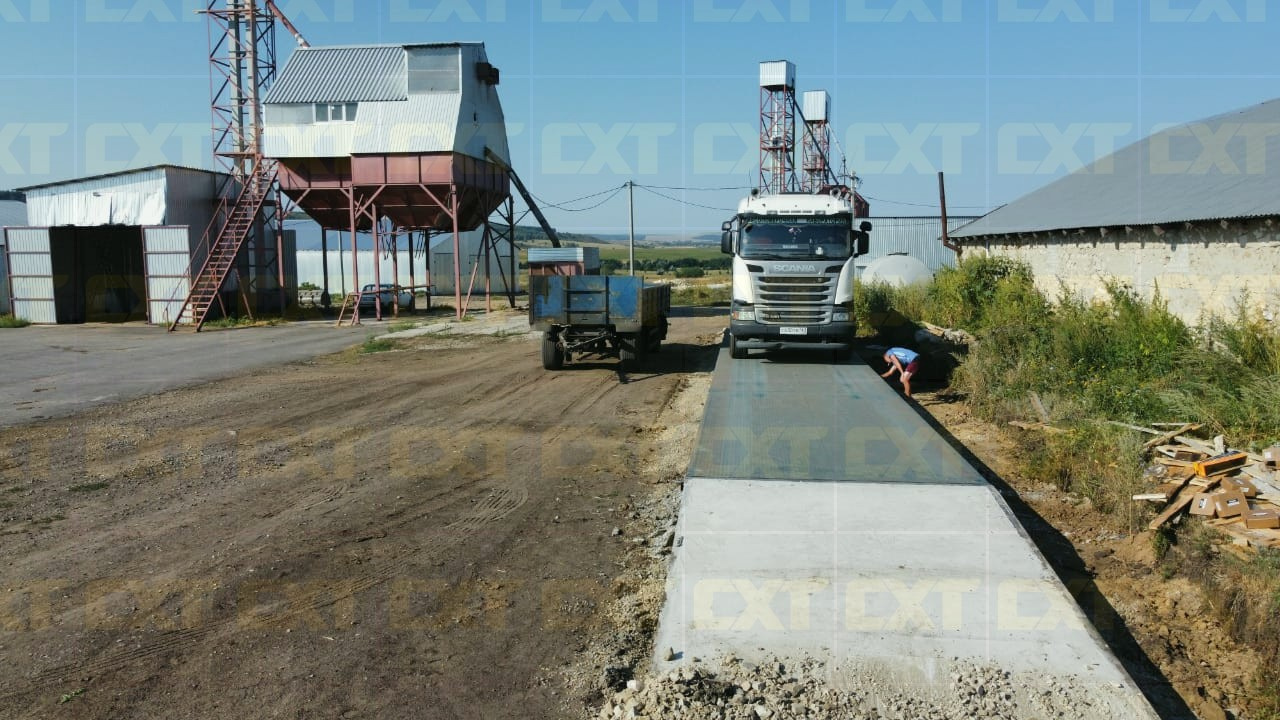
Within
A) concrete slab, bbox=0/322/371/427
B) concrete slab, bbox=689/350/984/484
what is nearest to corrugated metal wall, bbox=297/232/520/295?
concrete slab, bbox=0/322/371/427

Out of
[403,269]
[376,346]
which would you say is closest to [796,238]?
[376,346]

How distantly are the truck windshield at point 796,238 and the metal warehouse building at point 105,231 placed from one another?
83.6 ft

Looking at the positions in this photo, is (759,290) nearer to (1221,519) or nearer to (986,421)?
(986,421)

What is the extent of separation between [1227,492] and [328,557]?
7.97 meters

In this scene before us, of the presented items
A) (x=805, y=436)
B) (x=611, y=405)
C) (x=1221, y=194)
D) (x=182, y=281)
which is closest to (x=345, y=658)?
(x=805, y=436)

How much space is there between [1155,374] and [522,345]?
16.3m

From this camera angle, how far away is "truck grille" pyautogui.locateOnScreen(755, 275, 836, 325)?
1745 centimetres

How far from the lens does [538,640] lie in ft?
21.6

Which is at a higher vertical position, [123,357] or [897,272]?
[897,272]

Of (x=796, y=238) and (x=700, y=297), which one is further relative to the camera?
(x=700, y=297)

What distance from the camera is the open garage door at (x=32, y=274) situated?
3603cm

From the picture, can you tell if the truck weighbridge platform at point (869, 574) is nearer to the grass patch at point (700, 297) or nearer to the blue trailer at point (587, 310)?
the blue trailer at point (587, 310)

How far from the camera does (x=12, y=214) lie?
44.0 m

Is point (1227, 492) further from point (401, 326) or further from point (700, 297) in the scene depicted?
point (700, 297)
